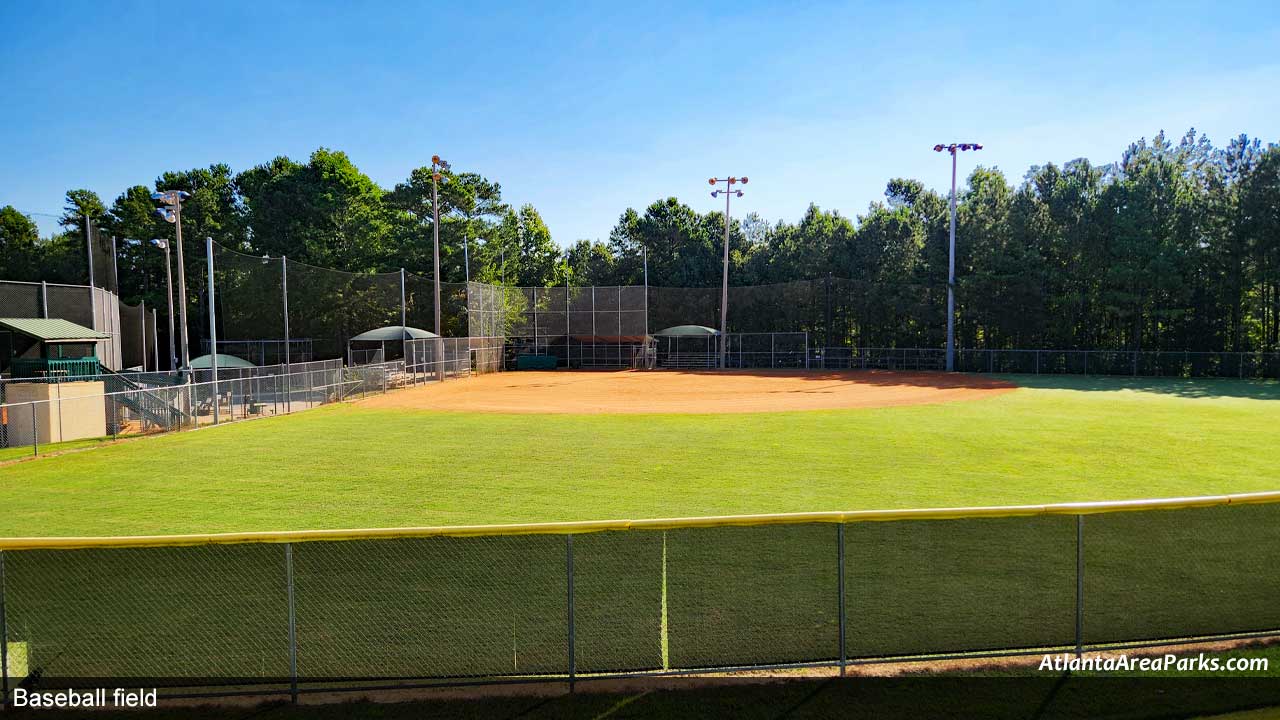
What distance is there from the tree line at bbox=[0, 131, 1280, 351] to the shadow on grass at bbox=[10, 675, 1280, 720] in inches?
1467

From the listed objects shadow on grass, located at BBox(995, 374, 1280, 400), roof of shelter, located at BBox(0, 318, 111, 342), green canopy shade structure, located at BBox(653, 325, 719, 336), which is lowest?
shadow on grass, located at BBox(995, 374, 1280, 400)

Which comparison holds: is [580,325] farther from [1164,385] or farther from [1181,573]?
[1181,573]

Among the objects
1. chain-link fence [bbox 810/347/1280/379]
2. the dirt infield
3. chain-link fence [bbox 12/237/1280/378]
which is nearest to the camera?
the dirt infield

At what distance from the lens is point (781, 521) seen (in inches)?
226

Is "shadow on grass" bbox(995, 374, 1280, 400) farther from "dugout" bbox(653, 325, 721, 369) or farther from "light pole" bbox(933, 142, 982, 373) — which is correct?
"dugout" bbox(653, 325, 721, 369)

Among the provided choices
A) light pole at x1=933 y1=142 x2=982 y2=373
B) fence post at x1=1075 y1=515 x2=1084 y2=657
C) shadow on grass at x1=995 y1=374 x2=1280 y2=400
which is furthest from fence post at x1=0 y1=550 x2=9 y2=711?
light pole at x1=933 y1=142 x2=982 y2=373

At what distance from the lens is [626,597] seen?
5996 millimetres

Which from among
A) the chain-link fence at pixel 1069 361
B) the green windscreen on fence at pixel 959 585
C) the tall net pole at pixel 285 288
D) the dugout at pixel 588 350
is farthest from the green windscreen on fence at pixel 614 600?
the dugout at pixel 588 350

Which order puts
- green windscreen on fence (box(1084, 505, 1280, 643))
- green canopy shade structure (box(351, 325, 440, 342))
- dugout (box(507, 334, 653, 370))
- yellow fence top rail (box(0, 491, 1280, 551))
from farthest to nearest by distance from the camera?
dugout (box(507, 334, 653, 370))
green canopy shade structure (box(351, 325, 440, 342))
green windscreen on fence (box(1084, 505, 1280, 643))
yellow fence top rail (box(0, 491, 1280, 551))

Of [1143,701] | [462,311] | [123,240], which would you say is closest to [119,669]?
[1143,701]

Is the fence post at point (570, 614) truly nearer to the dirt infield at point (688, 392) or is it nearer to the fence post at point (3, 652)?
the fence post at point (3, 652)

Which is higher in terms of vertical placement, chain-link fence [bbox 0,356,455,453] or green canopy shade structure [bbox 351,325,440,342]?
green canopy shade structure [bbox 351,325,440,342]

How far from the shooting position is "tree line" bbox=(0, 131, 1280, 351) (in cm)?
4619

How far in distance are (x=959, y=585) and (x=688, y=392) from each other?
29.2 metres
